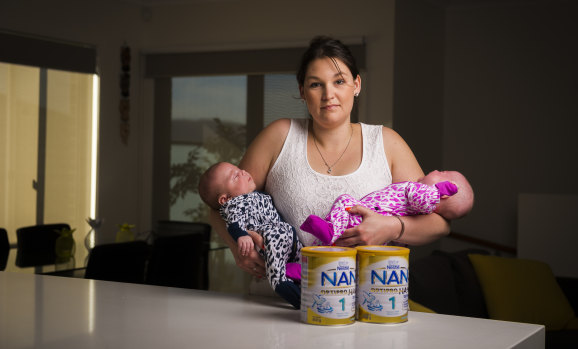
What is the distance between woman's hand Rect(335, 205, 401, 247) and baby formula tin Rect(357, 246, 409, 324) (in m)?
0.13

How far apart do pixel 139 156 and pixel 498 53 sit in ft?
10.0

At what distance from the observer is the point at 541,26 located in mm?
Result: 4910

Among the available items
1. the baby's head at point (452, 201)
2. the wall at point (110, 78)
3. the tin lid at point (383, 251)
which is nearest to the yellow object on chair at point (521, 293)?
the baby's head at point (452, 201)

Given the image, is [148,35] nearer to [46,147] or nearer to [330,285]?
[46,147]

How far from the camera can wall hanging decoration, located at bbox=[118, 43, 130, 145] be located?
5332mm

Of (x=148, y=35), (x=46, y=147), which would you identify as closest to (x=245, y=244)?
(x=46, y=147)

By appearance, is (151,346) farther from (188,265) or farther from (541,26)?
(541,26)

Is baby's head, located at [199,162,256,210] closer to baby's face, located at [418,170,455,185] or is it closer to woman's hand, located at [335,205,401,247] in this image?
woman's hand, located at [335,205,401,247]

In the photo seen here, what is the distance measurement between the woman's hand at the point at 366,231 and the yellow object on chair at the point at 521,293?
242 centimetres

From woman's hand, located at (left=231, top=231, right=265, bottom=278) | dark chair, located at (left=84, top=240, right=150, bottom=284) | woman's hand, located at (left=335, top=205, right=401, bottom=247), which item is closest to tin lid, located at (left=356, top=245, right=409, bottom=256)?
woman's hand, located at (left=335, top=205, right=401, bottom=247)

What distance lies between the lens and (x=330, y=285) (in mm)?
1156

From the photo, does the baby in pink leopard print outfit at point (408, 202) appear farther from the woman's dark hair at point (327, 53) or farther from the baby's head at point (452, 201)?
the woman's dark hair at point (327, 53)

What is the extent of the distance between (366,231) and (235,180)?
0.37 meters

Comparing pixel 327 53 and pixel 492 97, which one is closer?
pixel 327 53
